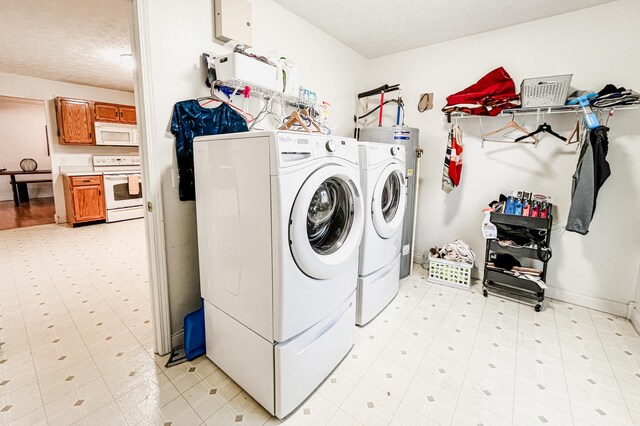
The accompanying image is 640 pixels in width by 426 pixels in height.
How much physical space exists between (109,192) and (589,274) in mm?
6710

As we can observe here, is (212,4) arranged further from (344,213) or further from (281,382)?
(281,382)

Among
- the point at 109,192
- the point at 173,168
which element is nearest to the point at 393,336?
the point at 173,168

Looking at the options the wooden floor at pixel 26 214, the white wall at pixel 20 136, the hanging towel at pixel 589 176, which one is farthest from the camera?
the white wall at pixel 20 136

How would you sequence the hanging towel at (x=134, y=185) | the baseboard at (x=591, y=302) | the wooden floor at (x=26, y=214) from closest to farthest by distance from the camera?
the baseboard at (x=591, y=302) → the wooden floor at (x=26, y=214) → the hanging towel at (x=134, y=185)

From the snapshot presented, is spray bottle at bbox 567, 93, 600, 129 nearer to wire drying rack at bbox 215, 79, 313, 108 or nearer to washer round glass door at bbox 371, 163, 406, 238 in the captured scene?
washer round glass door at bbox 371, 163, 406, 238

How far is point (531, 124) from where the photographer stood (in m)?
2.61

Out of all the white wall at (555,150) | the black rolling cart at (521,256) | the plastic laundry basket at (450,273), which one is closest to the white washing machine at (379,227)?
the plastic laundry basket at (450,273)

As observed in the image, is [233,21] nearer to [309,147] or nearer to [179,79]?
[179,79]

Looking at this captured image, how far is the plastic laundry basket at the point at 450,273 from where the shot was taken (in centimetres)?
277

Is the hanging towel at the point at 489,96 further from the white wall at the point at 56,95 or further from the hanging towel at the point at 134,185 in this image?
the white wall at the point at 56,95

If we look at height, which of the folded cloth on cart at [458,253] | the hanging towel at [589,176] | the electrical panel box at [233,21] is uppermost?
the electrical panel box at [233,21]

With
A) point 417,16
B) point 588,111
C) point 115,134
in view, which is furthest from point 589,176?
point 115,134

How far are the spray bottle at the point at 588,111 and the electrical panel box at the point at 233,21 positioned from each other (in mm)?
2508

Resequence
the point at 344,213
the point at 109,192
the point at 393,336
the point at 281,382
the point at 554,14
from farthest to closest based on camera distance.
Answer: the point at 109,192 < the point at 554,14 < the point at 393,336 < the point at 344,213 < the point at 281,382
